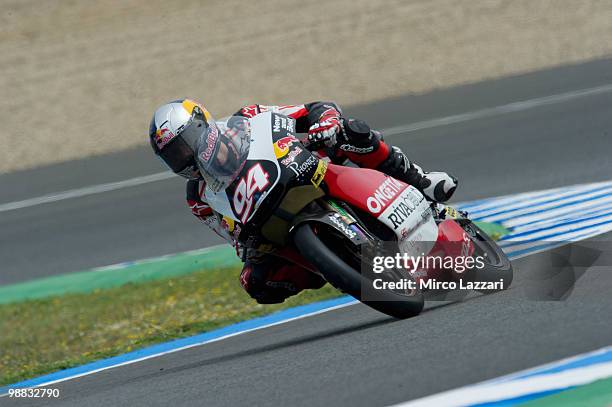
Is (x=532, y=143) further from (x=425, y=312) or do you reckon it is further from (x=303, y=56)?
(x=425, y=312)

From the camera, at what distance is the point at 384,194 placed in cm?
513

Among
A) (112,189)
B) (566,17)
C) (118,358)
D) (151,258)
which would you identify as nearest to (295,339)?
(118,358)

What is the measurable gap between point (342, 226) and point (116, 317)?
356 centimetres

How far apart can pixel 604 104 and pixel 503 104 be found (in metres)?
1.38

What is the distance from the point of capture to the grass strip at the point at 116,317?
7020 mm

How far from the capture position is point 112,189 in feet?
40.5

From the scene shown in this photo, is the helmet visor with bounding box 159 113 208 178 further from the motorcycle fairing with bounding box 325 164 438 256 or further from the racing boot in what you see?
the racing boot

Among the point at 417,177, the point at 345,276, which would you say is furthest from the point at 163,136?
the point at 417,177

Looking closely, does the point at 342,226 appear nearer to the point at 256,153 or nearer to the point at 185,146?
the point at 256,153

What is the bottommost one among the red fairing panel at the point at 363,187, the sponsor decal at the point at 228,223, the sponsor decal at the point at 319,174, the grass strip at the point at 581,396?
the grass strip at the point at 581,396

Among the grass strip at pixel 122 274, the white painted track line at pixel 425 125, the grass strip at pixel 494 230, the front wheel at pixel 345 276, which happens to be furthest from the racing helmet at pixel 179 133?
the white painted track line at pixel 425 125

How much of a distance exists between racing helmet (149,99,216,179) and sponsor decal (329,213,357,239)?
80cm

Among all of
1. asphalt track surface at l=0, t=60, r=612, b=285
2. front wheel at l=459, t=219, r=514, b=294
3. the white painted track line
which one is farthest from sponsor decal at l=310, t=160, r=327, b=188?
the white painted track line

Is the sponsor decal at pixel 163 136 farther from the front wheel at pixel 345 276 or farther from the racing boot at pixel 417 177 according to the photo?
the racing boot at pixel 417 177
